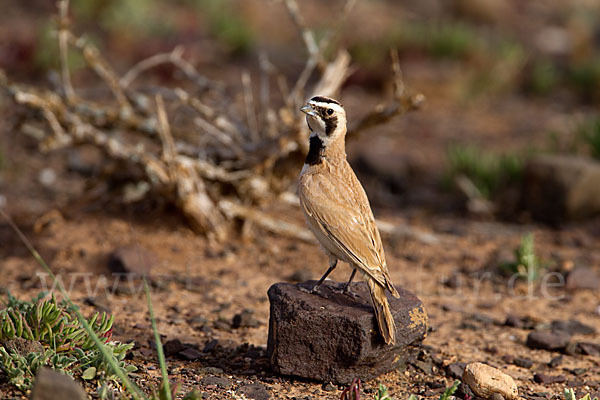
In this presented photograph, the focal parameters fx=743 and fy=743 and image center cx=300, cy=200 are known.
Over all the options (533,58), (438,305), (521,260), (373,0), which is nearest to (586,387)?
(438,305)

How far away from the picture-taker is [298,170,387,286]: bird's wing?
4.07m

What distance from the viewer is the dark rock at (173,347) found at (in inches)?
183

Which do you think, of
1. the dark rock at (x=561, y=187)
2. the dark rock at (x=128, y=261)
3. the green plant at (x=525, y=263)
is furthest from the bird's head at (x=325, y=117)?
the dark rock at (x=561, y=187)

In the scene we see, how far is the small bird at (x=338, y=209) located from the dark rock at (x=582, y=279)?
10.1ft

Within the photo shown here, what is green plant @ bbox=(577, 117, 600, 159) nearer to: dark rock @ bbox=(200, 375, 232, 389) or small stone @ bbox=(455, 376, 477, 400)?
small stone @ bbox=(455, 376, 477, 400)

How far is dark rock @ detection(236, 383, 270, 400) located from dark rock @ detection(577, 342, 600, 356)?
238 cm

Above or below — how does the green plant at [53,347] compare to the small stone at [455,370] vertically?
below

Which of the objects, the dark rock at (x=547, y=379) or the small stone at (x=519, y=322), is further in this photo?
the small stone at (x=519, y=322)

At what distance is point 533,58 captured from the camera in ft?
48.1

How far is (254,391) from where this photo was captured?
4.12 meters

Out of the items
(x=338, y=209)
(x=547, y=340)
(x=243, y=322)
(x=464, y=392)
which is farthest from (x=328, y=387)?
(x=547, y=340)

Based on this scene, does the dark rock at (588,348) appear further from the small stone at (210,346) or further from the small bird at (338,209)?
the small stone at (210,346)

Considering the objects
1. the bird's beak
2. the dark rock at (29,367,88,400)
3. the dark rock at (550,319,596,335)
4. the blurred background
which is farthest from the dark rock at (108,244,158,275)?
the dark rock at (550,319,596,335)

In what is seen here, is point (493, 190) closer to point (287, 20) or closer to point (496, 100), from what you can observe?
point (496, 100)
